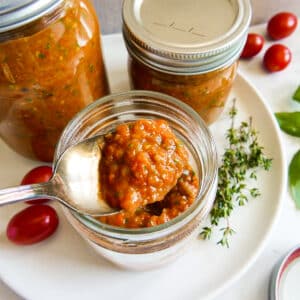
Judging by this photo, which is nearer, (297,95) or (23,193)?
(23,193)

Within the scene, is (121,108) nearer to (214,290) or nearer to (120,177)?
(120,177)

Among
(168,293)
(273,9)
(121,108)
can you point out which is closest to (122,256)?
(168,293)

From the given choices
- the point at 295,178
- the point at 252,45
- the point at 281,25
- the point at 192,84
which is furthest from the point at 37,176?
the point at 281,25

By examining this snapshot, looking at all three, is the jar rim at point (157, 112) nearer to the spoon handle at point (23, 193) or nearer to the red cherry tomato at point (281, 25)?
the spoon handle at point (23, 193)

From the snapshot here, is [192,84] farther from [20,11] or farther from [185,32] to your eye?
[20,11]

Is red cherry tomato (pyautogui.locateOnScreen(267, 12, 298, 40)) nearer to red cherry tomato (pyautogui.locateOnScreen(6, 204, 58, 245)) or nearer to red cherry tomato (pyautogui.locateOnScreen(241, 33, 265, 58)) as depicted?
red cherry tomato (pyautogui.locateOnScreen(241, 33, 265, 58))

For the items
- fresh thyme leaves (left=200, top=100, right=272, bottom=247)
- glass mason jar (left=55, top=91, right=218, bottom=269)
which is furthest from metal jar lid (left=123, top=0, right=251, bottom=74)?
fresh thyme leaves (left=200, top=100, right=272, bottom=247)
